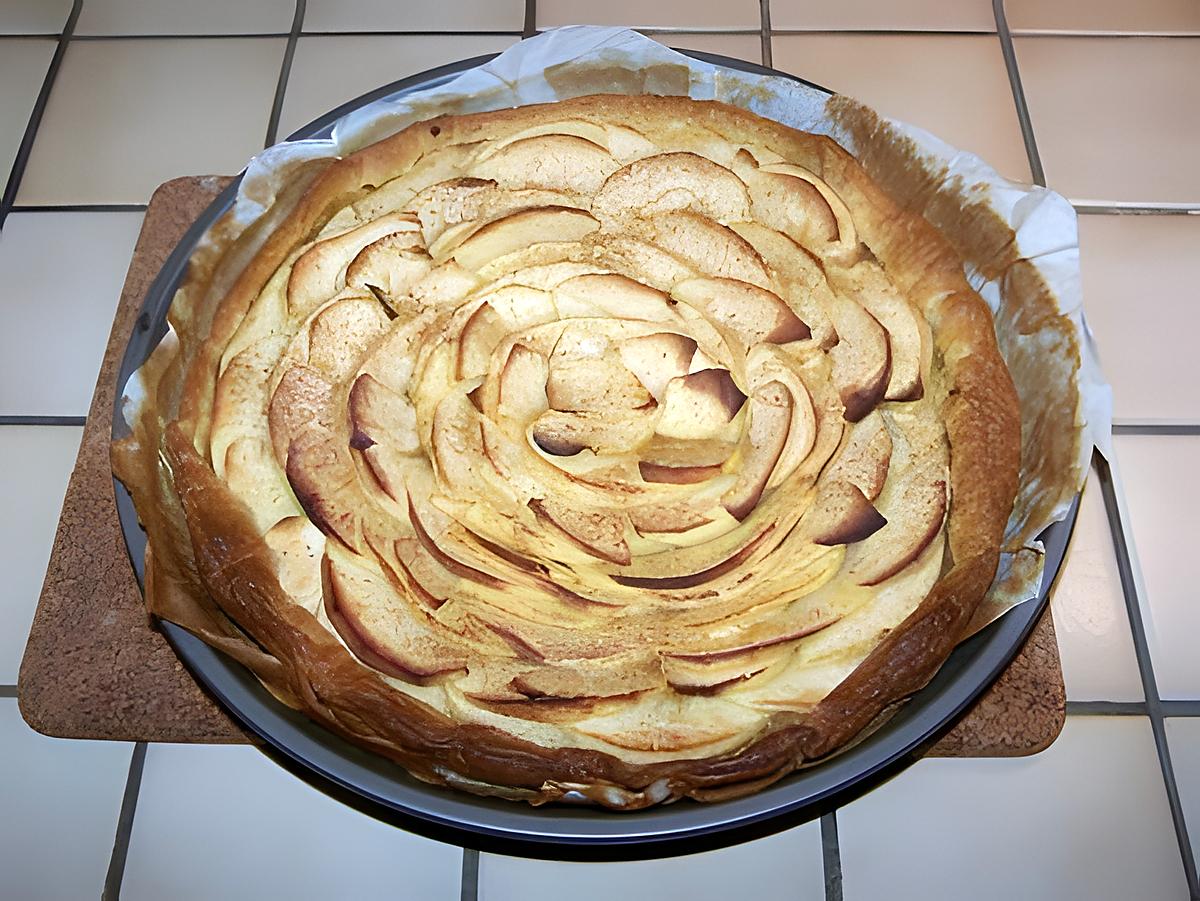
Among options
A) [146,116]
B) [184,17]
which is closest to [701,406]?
[146,116]

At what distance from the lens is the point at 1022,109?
1986 mm

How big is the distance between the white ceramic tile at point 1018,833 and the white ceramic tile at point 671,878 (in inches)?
2.5

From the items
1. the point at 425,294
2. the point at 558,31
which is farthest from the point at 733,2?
the point at 425,294

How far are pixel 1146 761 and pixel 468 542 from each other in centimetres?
90

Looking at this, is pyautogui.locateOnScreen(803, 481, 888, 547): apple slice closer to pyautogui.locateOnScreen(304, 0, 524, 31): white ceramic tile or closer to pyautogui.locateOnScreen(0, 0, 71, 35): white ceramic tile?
pyautogui.locateOnScreen(304, 0, 524, 31): white ceramic tile

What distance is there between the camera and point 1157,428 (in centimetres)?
161

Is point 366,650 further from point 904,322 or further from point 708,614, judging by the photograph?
point 904,322

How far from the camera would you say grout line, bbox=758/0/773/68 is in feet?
6.70

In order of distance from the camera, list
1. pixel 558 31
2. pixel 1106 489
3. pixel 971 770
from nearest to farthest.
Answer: pixel 971 770 < pixel 1106 489 < pixel 558 31

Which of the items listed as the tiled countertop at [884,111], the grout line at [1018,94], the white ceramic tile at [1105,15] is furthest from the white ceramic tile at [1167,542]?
the white ceramic tile at [1105,15]

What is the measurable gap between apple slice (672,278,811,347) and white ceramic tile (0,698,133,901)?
933 mm

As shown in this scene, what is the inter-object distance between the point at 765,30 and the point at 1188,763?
4.87 ft

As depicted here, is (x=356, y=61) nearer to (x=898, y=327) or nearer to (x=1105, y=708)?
(x=898, y=327)

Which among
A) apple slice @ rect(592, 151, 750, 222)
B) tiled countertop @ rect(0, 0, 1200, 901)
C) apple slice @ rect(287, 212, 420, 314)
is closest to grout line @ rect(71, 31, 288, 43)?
tiled countertop @ rect(0, 0, 1200, 901)
